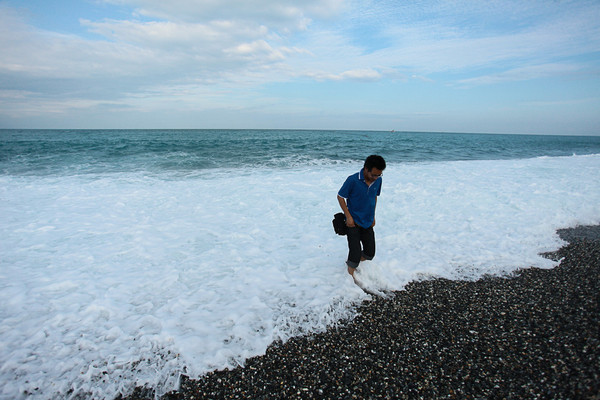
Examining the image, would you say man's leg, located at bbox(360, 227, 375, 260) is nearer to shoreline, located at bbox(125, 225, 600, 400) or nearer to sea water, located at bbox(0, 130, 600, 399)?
sea water, located at bbox(0, 130, 600, 399)

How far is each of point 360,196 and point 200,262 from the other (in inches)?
133

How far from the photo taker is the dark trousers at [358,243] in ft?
15.2

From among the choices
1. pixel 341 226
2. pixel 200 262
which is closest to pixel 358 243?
pixel 341 226

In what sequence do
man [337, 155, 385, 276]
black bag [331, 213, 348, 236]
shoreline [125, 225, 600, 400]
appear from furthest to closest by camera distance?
black bag [331, 213, 348, 236] < man [337, 155, 385, 276] < shoreline [125, 225, 600, 400]

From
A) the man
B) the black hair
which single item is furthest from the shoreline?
the black hair

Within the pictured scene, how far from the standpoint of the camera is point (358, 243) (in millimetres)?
4676

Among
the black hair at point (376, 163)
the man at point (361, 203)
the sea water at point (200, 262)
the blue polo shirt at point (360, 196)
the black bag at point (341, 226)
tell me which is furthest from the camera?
the black bag at point (341, 226)

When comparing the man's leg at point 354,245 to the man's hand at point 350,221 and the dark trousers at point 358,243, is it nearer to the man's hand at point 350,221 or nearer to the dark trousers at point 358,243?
the dark trousers at point 358,243

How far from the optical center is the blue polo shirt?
437 centimetres

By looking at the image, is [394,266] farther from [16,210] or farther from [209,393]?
[16,210]

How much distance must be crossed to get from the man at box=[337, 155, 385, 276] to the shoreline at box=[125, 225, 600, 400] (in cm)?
85

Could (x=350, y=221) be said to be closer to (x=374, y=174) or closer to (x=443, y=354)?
(x=374, y=174)

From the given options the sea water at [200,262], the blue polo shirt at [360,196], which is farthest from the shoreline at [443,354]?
the blue polo shirt at [360,196]

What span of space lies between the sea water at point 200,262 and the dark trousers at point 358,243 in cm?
43
